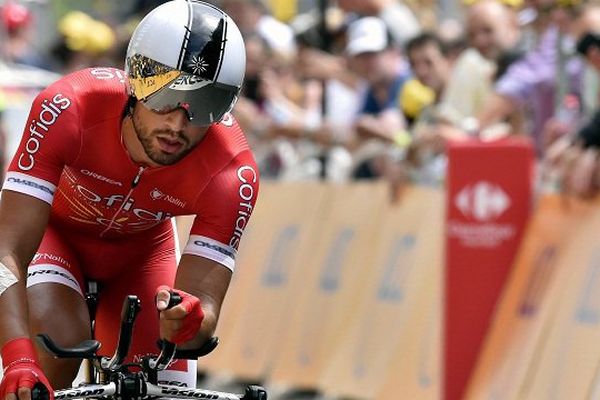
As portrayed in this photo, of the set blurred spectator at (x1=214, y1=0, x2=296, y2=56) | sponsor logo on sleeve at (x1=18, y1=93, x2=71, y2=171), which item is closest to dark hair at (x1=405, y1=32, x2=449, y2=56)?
blurred spectator at (x1=214, y1=0, x2=296, y2=56)

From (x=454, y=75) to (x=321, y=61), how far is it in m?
1.84

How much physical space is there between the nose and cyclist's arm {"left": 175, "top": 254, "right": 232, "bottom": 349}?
1.75ft

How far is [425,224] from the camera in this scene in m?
11.1

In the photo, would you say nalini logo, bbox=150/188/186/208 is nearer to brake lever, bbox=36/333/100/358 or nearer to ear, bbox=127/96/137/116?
ear, bbox=127/96/137/116

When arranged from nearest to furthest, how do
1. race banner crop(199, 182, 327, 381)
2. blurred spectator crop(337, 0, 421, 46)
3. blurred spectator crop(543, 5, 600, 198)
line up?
blurred spectator crop(543, 5, 600, 198) < race banner crop(199, 182, 327, 381) < blurred spectator crop(337, 0, 421, 46)

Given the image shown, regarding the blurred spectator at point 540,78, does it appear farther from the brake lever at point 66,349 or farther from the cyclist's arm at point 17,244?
the brake lever at point 66,349

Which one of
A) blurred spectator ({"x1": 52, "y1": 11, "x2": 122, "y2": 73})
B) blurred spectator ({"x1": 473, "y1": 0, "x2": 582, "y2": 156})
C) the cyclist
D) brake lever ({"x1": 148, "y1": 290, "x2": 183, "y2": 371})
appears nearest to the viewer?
brake lever ({"x1": 148, "y1": 290, "x2": 183, "y2": 371})

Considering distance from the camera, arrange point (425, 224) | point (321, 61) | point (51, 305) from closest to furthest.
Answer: point (51, 305) < point (425, 224) < point (321, 61)

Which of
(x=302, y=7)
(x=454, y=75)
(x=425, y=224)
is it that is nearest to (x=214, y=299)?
(x=425, y=224)

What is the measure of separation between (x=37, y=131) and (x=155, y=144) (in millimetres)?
447

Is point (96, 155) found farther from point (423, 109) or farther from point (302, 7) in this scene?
point (302, 7)

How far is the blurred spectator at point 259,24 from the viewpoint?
14.6 metres

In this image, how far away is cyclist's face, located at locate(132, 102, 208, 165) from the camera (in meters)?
6.25

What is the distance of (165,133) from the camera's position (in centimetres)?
631
